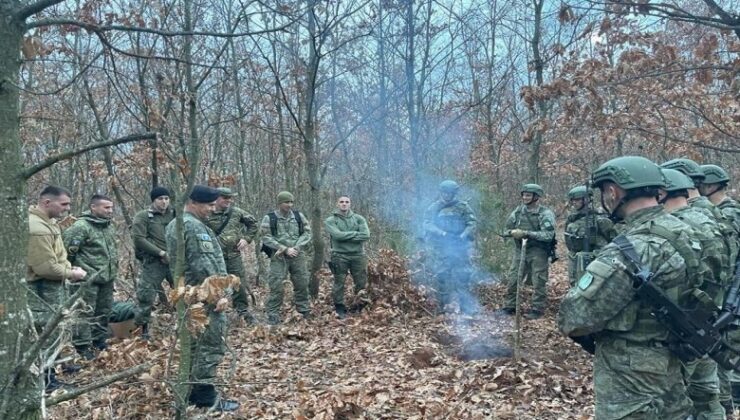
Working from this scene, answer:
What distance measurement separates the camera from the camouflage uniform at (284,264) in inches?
330

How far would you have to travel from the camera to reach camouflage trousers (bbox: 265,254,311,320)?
8383mm

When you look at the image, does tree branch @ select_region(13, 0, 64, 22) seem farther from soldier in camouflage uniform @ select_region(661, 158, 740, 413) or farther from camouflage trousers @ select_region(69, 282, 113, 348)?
camouflage trousers @ select_region(69, 282, 113, 348)

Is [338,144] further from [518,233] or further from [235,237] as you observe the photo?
[518,233]

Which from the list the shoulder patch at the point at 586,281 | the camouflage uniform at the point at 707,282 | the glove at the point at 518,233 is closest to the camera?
the shoulder patch at the point at 586,281

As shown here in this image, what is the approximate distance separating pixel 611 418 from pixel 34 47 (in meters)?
3.78

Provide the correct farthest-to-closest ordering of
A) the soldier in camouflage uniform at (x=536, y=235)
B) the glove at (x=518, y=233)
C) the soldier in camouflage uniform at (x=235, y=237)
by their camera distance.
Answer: the soldier in camouflage uniform at (x=536, y=235) < the glove at (x=518, y=233) < the soldier in camouflage uniform at (x=235, y=237)

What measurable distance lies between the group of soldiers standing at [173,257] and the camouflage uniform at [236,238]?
2 cm

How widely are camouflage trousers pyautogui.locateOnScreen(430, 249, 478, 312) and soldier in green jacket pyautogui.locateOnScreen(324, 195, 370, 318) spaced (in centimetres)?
132

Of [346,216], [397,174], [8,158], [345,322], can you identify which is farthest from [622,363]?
[397,174]

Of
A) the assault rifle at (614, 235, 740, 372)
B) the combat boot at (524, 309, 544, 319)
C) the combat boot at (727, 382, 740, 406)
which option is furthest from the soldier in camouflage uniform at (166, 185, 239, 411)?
the combat boot at (524, 309, 544, 319)

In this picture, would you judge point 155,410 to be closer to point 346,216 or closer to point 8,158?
point 8,158

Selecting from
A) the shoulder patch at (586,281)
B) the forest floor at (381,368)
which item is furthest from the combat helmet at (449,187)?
the shoulder patch at (586,281)

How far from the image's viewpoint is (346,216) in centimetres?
915

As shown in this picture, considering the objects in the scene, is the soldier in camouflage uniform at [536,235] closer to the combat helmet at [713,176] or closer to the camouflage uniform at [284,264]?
the combat helmet at [713,176]
